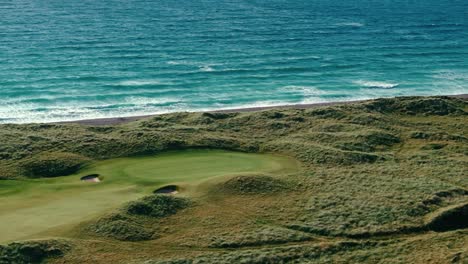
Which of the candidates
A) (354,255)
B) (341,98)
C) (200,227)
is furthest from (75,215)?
(341,98)

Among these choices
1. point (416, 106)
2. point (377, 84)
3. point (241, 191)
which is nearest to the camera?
point (241, 191)

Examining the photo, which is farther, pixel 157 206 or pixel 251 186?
pixel 251 186

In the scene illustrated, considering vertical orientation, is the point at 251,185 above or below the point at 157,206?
above

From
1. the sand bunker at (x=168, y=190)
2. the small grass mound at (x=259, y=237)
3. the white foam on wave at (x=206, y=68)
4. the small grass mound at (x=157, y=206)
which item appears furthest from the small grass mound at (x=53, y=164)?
the white foam on wave at (x=206, y=68)

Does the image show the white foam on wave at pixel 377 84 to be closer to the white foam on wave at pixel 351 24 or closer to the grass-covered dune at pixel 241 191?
the grass-covered dune at pixel 241 191

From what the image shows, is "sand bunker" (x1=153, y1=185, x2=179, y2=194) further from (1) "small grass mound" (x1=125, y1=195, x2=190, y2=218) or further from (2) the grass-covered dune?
(1) "small grass mound" (x1=125, y1=195, x2=190, y2=218)

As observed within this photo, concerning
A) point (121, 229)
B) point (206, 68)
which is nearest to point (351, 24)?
point (206, 68)

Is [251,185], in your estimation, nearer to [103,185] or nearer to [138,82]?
[103,185]
